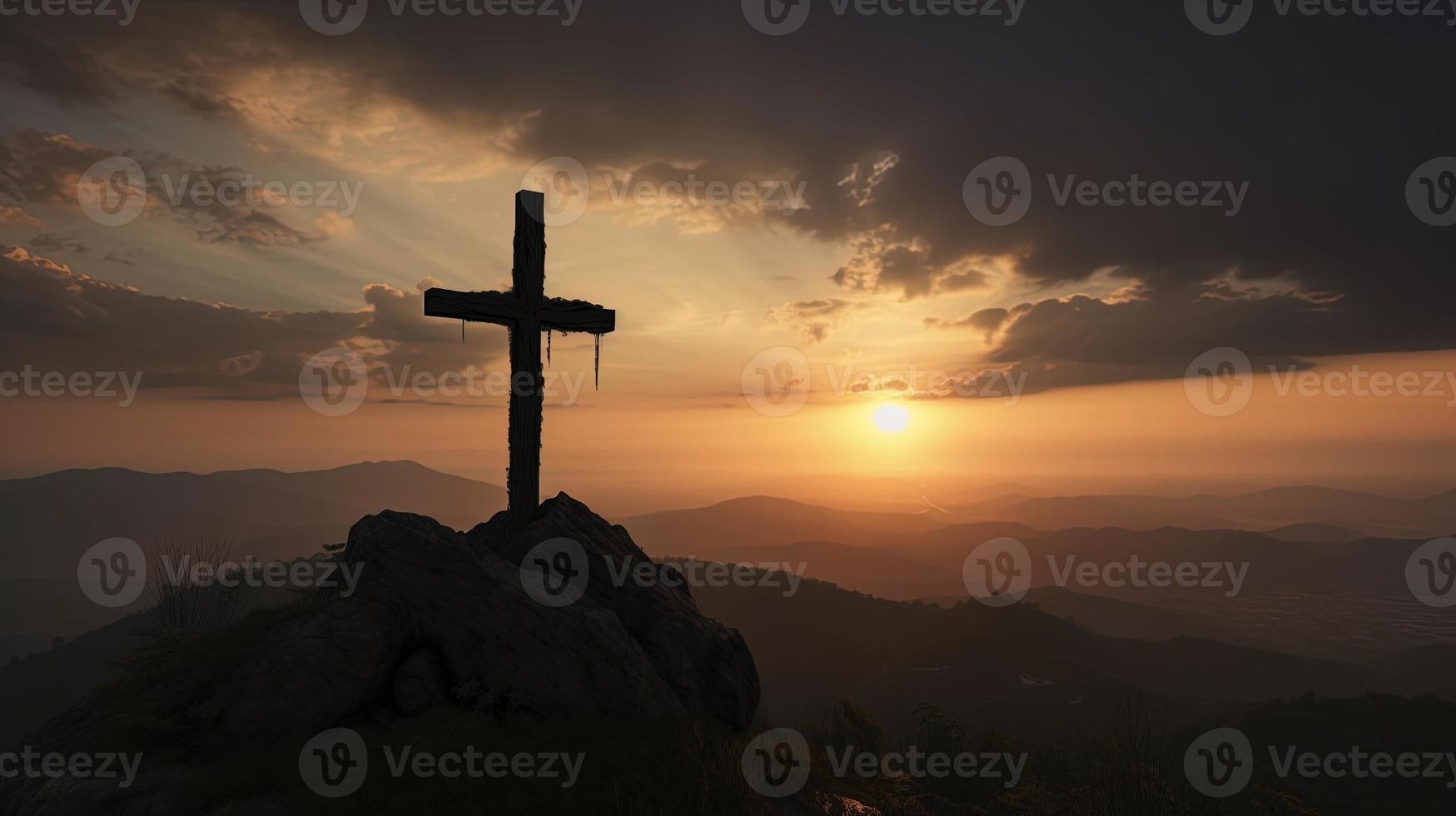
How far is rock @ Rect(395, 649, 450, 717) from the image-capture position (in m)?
11.2

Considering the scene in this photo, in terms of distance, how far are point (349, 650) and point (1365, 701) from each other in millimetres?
95210

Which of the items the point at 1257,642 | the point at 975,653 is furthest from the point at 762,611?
the point at 1257,642

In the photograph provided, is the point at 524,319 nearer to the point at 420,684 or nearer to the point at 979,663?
the point at 420,684

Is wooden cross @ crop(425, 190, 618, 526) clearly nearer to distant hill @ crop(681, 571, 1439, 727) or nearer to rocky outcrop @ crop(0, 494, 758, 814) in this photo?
rocky outcrop @ crop(0, 494, 758, 814)

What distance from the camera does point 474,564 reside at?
42.3 feet

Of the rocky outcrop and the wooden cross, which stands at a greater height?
the wooden cross

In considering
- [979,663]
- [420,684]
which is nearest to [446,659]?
[420,684]

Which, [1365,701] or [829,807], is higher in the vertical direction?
[829,807]

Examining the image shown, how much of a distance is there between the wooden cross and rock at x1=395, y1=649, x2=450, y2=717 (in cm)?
435

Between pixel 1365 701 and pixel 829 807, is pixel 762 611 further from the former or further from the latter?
pixel 829 807

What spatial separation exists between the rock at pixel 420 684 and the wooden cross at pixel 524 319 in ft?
14.3

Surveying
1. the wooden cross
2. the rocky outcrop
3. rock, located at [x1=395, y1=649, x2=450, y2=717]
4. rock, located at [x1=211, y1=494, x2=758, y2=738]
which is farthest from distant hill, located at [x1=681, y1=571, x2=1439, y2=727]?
rock, located at [x1=395, y1=649, x2=450, y2=717]

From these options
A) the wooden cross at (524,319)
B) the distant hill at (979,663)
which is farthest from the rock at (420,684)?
the distant hill at (979,663)

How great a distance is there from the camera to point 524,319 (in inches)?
623
